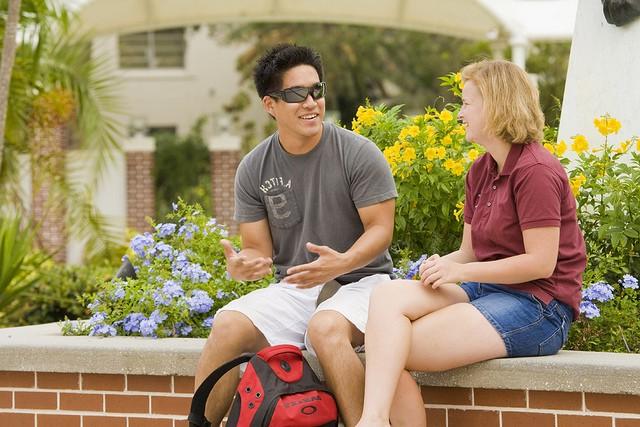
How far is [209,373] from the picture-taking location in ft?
12.9

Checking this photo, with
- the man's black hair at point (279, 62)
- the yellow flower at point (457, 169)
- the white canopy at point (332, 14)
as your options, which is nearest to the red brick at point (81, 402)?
the man's black hair at point (279, 62)

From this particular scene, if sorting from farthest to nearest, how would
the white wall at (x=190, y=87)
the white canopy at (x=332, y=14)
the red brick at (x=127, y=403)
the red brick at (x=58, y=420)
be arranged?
1. the white wall at (x=190, y=87)
2. the white canopy at (x=332, y=14)
3. the red brick at (x=58, y=420)
4. the red brick at (x=127, y=403)

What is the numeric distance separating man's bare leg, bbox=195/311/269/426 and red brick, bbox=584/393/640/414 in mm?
1164

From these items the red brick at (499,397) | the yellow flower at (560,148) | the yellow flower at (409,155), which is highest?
the yellow flower at (560,148)

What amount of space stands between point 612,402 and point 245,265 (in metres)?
1.34

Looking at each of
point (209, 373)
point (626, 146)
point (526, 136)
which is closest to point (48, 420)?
point (209, 373)

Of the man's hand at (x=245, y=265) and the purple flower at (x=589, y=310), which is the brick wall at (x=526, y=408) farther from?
the man's hand at (x=245, y=265)

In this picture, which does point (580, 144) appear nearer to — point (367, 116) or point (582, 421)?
point (367, 116)

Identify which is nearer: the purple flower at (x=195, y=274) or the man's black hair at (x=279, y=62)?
the man's black hair at (x=279, y=62)

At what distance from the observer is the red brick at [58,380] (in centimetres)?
440

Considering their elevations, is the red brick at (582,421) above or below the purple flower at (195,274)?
below

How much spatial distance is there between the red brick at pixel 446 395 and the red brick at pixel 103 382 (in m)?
1.20

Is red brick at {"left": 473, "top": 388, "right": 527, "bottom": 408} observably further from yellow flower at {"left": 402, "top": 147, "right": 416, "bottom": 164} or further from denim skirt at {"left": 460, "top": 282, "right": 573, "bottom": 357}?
yellow flower at {"left": 402, "top": 147, "right": 416, "bottom": 164}

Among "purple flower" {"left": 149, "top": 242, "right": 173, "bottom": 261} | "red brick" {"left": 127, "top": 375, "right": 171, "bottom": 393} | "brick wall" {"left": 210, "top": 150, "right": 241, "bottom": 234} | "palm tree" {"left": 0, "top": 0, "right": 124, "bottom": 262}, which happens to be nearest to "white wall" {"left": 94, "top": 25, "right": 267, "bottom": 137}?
"brick wall" {"left": 210, "top": 150, "right": 241, "bottom": 234}
